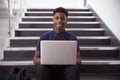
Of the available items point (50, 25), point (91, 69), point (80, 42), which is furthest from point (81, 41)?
point (50, 25)

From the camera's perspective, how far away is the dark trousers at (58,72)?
217cm

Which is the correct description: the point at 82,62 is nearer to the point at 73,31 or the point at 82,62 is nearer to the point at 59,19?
the point at 59,19

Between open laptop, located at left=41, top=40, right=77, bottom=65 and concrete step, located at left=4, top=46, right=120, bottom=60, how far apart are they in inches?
41.4

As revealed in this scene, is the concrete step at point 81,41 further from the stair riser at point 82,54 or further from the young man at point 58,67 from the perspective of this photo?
the young man at point 58,67

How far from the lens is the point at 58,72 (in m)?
2.34

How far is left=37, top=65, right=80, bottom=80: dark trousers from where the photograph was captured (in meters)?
2.17

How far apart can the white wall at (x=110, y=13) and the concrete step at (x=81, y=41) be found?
20 centimetres

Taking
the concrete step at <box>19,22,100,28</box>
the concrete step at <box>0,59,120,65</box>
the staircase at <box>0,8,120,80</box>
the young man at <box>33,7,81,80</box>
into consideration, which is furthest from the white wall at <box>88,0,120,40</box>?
the young man at <box>33,7,81,80</box>

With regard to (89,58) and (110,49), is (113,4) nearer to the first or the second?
(110,49)

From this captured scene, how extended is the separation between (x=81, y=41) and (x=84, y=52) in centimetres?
31

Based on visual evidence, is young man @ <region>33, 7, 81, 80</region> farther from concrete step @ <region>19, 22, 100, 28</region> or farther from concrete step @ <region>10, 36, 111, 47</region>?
concrete step @ <region>19, 22, 100, 28</region>

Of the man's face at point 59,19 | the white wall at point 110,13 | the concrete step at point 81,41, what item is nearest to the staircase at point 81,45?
the concrete step at point 81,41

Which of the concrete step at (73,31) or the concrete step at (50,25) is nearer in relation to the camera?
the concrete step at (73,31)

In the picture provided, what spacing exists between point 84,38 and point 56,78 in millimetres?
1306
